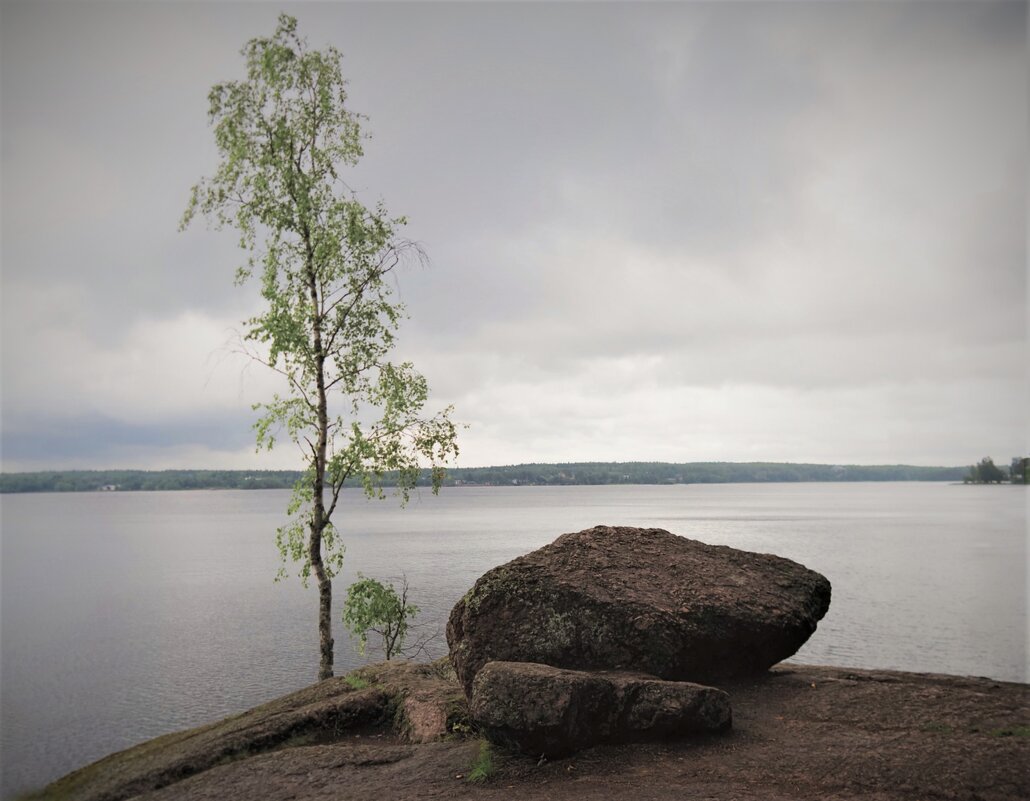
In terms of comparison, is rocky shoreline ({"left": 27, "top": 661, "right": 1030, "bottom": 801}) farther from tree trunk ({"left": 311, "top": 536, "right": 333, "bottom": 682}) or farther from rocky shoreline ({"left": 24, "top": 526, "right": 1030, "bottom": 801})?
tree trunk ({"left": 311, "top": 536, "right": 333, "bottom": 682})

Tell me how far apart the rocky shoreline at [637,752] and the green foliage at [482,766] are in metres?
0.08

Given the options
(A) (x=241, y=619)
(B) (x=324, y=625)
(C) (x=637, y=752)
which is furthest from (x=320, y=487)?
(A) (x=241, y=619)

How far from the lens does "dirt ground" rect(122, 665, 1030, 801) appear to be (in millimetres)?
7977

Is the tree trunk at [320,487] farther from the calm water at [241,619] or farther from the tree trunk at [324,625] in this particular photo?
the calm water at [241,619]

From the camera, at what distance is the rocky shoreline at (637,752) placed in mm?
8117

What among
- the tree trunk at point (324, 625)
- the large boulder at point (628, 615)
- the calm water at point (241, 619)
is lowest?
the calm water at point (241, 619)

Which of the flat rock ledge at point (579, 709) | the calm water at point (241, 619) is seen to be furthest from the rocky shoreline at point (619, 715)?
the calm water at point (241, 619)

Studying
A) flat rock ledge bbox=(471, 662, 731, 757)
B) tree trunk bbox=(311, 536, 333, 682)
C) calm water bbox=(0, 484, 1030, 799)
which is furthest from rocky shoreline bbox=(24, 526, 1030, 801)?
calm water bbox=(0, 484, 1030, 799)

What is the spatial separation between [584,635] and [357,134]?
16511mm

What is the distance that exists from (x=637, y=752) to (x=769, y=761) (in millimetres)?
1557

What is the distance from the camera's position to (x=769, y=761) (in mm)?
8727

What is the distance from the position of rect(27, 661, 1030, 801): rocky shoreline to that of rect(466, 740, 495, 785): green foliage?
76mm

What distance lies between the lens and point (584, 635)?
11.1 metres

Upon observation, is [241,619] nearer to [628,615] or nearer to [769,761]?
[628,615]
